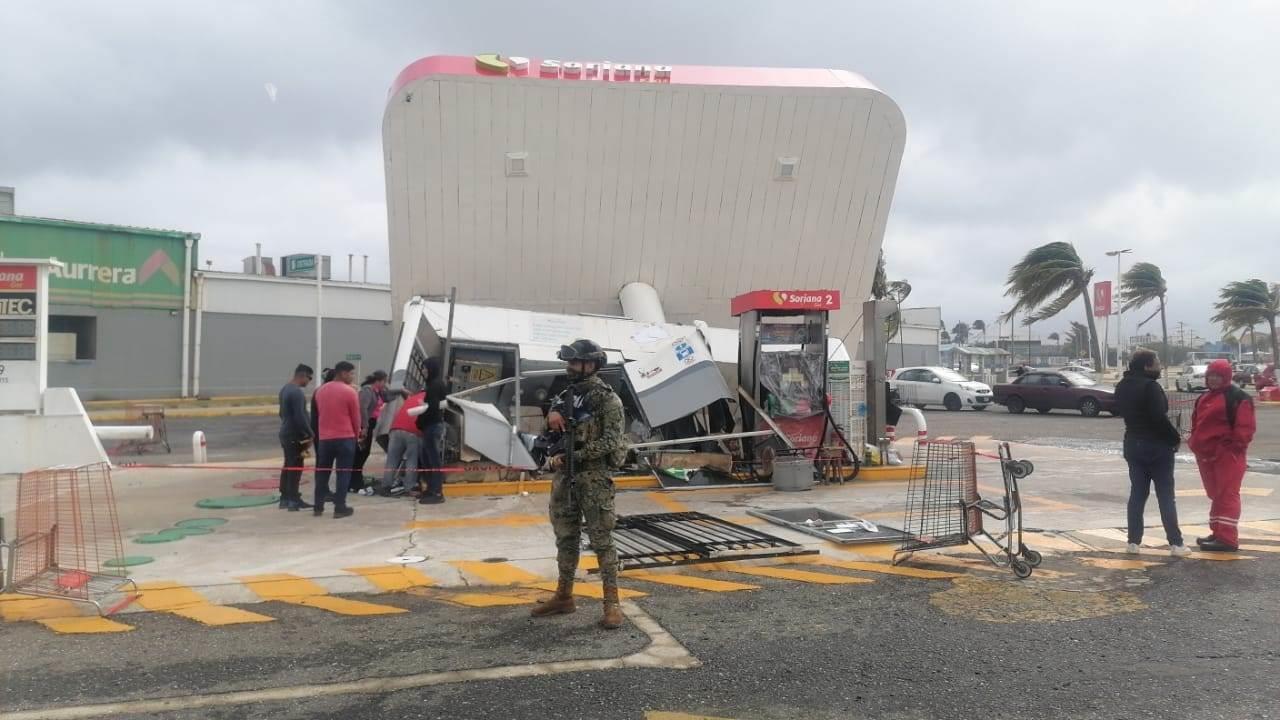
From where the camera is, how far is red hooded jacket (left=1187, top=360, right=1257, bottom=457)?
7039mm

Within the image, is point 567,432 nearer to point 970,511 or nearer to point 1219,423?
point 970,511

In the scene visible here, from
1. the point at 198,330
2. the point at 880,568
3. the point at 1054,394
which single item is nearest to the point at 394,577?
the point at 880,568

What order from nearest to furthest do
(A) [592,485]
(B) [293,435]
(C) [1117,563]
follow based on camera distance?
(A) [592,485] → (C) [1117,563] → (B) [293,435]

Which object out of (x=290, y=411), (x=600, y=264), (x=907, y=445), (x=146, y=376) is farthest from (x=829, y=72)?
(x=146, y=376)

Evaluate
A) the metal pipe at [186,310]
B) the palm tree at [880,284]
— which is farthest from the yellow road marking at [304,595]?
the palm tree at [880,284]

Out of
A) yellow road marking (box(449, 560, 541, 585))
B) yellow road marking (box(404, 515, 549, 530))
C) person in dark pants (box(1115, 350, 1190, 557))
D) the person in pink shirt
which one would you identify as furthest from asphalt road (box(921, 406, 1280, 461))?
the person in pink shirt

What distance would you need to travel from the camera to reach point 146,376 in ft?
92.4

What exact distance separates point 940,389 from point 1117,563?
2204 cm

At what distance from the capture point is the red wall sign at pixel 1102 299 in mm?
36625

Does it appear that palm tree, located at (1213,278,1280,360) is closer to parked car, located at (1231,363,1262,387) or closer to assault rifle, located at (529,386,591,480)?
parked car, located at (1231,363,1262,387)

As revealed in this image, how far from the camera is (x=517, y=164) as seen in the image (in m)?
18.4

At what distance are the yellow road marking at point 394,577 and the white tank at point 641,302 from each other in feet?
41.4

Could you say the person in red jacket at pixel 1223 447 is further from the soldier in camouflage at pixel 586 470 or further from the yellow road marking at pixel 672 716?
the yellow road marking at pixel 672 716

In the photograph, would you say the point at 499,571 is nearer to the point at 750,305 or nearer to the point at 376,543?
the point at 376,543
